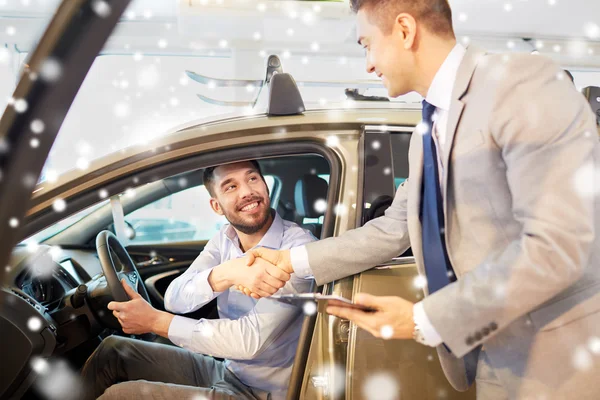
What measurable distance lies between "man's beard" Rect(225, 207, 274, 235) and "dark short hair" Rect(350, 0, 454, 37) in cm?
106

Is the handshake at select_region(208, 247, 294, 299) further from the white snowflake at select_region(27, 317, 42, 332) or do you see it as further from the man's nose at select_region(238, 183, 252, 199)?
the white snowflake at select_region(27, 317, 42, 332)

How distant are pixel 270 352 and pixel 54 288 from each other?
961mm

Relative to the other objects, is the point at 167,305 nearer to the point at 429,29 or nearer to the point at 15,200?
the point at 429,29

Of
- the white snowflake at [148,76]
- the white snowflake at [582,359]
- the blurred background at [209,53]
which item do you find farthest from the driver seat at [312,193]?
the white snowflake at [148,76]

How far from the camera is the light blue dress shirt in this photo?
185cm

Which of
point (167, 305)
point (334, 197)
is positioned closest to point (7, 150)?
point (334, 197)

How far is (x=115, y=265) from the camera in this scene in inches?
86.8

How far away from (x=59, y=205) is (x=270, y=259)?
2.20 feet

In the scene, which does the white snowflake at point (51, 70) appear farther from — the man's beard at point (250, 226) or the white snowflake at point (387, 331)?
the man's beard at point (250, 226)

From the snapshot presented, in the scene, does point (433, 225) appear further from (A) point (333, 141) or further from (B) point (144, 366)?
(B) point (144, 366)

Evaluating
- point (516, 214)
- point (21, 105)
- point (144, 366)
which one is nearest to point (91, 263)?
point (144, 366)

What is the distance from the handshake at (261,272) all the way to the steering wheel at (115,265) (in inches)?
17.1

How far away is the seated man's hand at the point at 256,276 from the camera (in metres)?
1.75

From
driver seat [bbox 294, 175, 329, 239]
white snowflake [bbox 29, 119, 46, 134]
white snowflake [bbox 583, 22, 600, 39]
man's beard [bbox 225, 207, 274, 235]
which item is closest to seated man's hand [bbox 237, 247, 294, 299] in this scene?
man's beard [bbox 225, 207, 274, 235]
